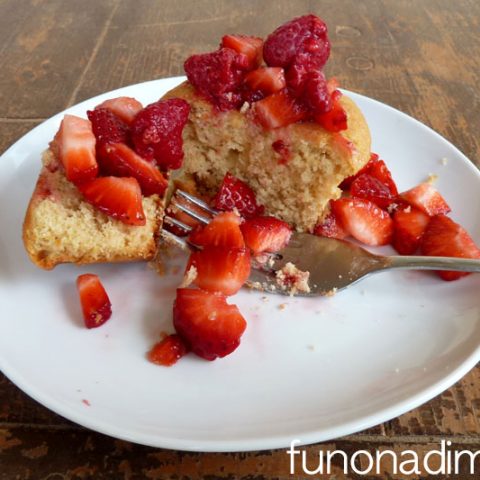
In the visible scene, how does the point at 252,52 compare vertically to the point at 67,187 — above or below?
above

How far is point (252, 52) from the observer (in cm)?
220

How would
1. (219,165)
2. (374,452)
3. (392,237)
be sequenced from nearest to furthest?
(374,452) < (392,237) < (219,165)

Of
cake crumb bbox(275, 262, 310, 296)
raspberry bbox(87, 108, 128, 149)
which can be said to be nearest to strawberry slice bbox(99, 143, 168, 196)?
raspberry bbox(87, 108, 128, 149)

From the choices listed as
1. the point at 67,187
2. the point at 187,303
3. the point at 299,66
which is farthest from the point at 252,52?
the point at 187,303

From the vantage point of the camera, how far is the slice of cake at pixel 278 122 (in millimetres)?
2082

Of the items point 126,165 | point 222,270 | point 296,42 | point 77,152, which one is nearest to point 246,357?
point 222,270

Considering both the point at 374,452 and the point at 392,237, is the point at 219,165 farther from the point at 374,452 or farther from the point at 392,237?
the point at 374,452

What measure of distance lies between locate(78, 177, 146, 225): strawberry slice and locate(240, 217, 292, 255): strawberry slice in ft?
1.43

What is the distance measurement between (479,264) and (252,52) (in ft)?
4.06

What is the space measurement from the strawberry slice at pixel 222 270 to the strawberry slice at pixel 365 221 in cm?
49

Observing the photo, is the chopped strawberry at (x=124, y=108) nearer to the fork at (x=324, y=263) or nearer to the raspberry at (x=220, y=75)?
the raspberry at (x=220, y=75)

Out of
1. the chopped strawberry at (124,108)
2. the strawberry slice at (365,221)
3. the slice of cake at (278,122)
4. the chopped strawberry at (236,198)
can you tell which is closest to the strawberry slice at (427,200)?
the strawberry slice at (365,221)

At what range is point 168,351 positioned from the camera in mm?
1705

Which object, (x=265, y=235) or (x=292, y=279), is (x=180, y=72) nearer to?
(x=265, y=235)
